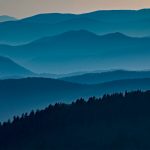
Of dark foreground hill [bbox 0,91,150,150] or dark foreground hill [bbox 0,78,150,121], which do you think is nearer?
dark foreground hill [bbox 0,91,150,150]

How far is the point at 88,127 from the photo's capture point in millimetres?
45781

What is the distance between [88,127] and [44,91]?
112 m

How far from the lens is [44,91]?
6186 inches

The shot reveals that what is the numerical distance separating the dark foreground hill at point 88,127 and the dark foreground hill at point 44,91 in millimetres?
89024

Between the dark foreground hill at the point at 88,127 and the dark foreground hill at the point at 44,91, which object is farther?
the dark foreground hill at the point at 44,91

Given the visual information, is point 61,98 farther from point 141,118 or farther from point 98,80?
point 141,118

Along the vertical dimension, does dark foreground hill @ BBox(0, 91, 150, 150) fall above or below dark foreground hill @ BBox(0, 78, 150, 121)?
below

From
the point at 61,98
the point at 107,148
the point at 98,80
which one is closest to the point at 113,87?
the point at 61,98

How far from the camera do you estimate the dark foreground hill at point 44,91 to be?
5797 inches

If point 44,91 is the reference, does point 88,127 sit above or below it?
below

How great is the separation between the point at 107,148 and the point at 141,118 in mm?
6456

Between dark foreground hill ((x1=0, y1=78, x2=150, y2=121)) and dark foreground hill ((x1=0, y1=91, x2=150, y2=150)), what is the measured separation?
8902cm

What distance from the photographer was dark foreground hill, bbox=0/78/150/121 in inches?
5797

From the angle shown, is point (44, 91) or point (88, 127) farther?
point (44, 91)
